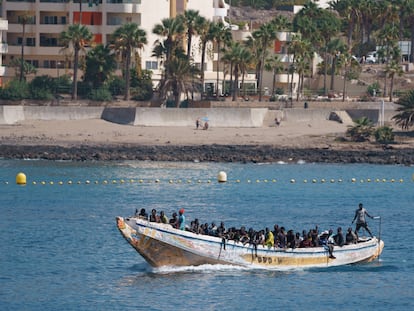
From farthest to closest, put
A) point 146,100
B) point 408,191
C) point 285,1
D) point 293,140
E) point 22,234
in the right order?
point 285,1
point 146,100
point 293,140
point 408,191
point 22,234

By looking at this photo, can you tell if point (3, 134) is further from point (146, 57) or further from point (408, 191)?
point (408, 191)

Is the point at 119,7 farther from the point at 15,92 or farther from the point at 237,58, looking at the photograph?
the point at 15,92

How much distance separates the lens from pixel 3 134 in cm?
9562

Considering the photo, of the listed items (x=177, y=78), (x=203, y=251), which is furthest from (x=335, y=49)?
(x=203, y=251)

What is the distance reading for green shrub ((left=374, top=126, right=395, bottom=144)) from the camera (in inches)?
3760

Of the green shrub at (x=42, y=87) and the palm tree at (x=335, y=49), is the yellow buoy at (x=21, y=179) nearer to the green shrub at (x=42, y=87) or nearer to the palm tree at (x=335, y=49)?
the green shrub at (x=42, y=87)

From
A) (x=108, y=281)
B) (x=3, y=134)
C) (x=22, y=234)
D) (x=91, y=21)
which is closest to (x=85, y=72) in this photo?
(x=91, y=21)

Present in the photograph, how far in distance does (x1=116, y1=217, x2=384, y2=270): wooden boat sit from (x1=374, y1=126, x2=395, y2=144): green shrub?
45.3 metres

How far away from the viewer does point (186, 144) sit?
93.5m

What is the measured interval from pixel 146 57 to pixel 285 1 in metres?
64.7

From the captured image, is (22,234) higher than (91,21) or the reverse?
the reverse

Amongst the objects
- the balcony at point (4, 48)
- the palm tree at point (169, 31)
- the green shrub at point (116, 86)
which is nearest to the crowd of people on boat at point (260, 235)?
the palm tree at point (169, 31)

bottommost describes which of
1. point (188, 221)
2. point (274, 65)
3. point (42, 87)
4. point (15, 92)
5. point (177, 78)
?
point (188, 221)

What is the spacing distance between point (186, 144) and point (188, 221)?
3139 cm
